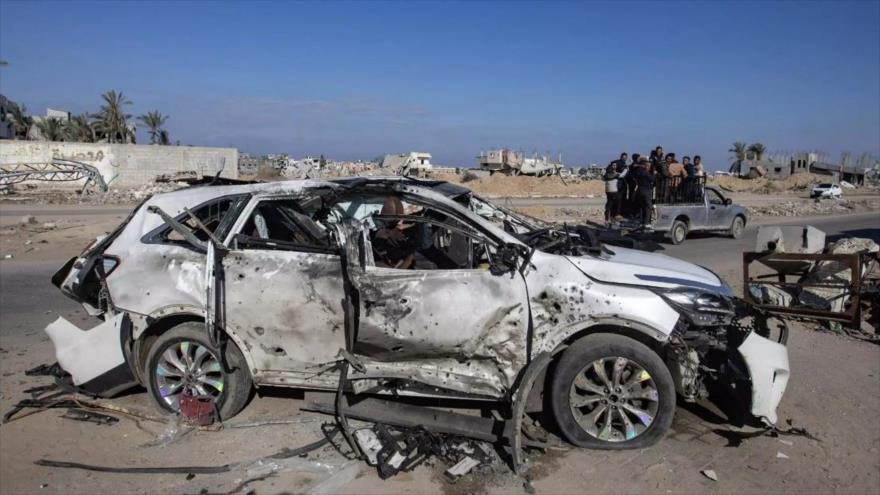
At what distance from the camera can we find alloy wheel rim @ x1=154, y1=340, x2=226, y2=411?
4.73m

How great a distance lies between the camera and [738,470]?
4.11 m

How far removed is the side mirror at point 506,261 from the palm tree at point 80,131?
6146cm

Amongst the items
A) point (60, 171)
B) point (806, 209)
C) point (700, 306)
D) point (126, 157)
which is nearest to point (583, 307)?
point (700, 306)

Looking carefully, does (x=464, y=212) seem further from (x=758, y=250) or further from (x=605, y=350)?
(x=758, y=250)

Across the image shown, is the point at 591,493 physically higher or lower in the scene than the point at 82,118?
lower

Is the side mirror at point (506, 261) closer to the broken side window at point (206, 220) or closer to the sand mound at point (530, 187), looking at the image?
the broken side window at point (206, 220)

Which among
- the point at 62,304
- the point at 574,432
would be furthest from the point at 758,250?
the point at 62,304

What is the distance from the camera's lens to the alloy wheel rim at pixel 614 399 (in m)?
4.25

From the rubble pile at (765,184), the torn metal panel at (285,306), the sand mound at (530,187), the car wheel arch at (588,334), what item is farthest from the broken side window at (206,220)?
the rubble pile at (765,184)

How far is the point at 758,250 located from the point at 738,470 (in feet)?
15.2

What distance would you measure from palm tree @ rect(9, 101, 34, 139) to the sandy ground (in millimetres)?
61090

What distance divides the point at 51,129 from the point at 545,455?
206 feet

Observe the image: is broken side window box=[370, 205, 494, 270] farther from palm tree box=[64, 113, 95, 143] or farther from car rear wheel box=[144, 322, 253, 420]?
palm tree box=[64, 113, 95, 143]

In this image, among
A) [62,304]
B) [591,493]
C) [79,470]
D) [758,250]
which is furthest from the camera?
[62,304]
